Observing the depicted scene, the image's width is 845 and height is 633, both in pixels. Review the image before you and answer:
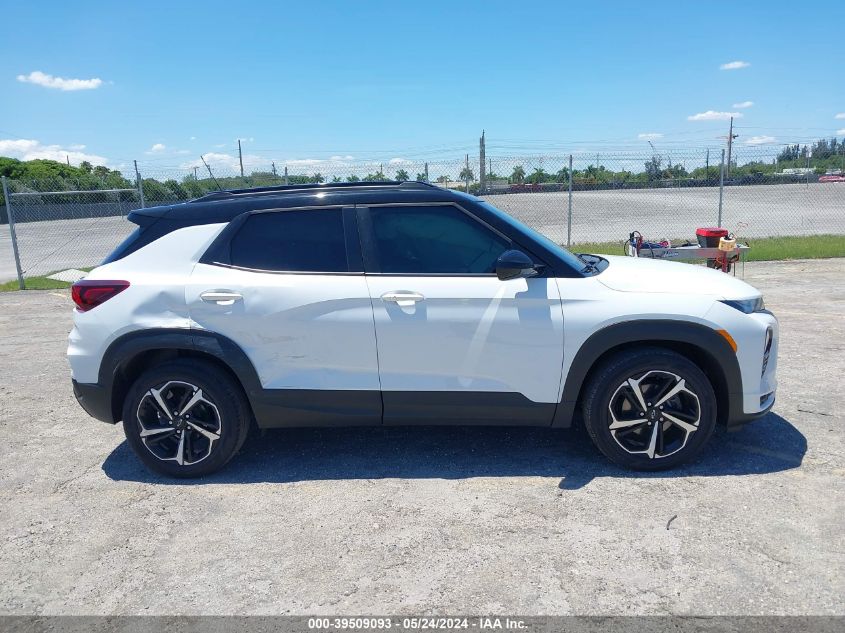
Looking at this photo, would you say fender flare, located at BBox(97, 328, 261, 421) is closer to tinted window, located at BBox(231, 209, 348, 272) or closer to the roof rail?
tinted window, located at BBox(231, 209, 348, 272)

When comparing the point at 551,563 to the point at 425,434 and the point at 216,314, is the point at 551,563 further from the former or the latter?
the point at 216,314

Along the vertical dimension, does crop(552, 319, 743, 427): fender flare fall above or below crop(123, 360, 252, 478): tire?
above

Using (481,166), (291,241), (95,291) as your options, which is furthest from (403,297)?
(481,166)

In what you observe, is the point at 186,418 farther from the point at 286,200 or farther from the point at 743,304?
the point at 743,304

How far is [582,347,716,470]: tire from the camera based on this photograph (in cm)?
385

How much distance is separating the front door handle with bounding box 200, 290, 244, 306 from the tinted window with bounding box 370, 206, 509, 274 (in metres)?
0.93

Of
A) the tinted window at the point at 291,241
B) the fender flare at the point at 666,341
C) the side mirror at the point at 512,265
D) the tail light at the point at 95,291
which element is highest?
the tinted window at the point at 291,241

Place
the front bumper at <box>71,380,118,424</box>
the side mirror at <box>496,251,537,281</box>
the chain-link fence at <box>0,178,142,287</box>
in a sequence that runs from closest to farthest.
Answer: the side mirror at <box>496,251,537,281</box> → the front bumper at <box>71,380,118,424</box> → the chain-link fence at <box>0,178,142,287</box>

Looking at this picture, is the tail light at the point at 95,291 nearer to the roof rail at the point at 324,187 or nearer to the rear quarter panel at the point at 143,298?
the rear quarter panel at the point at 143,298

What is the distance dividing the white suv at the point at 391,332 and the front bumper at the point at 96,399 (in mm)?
12

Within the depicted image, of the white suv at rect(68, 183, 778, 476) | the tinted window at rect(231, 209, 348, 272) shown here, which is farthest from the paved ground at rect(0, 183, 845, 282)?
the tinted window at rect(231, 209, 348, 272)

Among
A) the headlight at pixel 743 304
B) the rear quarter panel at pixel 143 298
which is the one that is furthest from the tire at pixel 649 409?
the rear quarter panel at pixel 143 298

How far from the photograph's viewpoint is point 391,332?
389 centimetres

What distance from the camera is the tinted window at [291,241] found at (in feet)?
13.3
